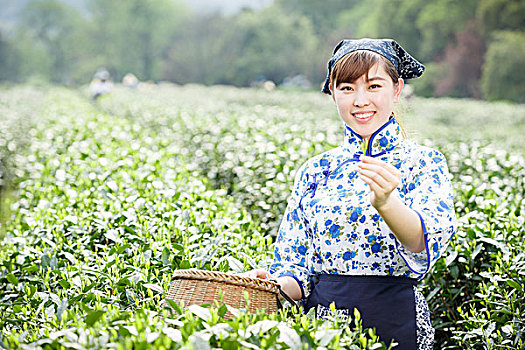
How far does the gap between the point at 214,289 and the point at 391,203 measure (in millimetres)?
600

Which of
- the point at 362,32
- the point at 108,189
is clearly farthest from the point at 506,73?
the point at 108,189

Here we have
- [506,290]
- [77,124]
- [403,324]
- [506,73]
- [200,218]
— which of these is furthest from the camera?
[506,73]

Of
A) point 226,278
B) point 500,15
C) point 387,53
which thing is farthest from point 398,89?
point 500,15

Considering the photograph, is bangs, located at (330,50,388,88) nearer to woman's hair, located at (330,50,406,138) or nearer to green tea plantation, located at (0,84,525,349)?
woman's hair, located at (330,50,406,138)

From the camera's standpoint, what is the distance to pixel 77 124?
684 cm

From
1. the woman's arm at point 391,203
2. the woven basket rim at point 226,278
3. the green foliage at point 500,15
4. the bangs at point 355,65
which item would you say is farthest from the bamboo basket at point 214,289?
the green foliage at point 500,15

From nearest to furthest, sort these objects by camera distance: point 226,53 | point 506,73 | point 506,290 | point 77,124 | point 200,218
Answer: point 506,290 < point 200,218 < point 77,124 < point 506,73 < point 226,53

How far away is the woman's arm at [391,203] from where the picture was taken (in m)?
1.60

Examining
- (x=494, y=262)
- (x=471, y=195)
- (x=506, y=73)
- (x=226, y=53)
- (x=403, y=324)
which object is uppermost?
(x=226, y=53)

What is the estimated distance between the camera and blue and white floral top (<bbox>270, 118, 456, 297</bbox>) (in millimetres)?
1839

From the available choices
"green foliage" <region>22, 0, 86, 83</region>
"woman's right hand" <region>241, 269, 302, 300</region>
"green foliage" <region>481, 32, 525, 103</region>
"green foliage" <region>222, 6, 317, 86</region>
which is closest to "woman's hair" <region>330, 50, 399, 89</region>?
"woman's right hand" <region>241, 269, 302, 300</region>

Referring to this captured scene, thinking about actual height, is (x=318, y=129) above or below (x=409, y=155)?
above

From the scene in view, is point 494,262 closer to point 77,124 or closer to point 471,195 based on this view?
point 471,195

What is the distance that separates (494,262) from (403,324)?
888 mm
